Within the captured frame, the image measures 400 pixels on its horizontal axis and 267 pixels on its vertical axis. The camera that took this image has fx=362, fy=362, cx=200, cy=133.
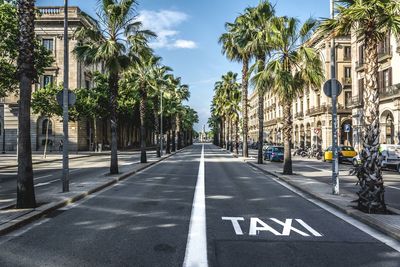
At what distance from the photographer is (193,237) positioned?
21.5 ft

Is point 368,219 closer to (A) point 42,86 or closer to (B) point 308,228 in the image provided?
(B) point 308,228

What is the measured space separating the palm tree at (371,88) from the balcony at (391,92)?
24.9 m

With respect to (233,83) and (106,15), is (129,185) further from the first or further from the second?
(233,83)

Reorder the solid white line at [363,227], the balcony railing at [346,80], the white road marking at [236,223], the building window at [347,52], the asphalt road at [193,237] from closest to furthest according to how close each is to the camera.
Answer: the asphalt road at [193,237] < the solid white line at [363,227] < the white road marking at [236,223] < the balcony railing at [346,80] < the building window at [347,52]

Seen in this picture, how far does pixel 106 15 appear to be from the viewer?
18.6m

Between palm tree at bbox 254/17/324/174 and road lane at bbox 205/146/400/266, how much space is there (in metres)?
7.86

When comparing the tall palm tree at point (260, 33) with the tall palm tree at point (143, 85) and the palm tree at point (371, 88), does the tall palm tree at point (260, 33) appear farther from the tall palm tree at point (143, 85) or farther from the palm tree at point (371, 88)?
the palm tree at point (371, 88)

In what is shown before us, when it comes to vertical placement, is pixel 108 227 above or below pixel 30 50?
below

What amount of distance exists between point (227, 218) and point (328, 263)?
320cm

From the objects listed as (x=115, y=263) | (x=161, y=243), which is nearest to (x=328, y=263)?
(x=161, y=243)

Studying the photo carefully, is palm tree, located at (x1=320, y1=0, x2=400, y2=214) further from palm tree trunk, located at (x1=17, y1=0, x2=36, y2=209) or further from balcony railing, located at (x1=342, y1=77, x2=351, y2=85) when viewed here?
balcony railing, located at (x1=342, y1=77, x2=351, y2=85)

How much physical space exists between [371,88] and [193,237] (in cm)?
620

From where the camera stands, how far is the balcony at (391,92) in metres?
32.1

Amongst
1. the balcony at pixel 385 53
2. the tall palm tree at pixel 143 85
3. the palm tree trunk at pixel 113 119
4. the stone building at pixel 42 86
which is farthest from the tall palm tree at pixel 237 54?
the stone building at pixel 42 86
